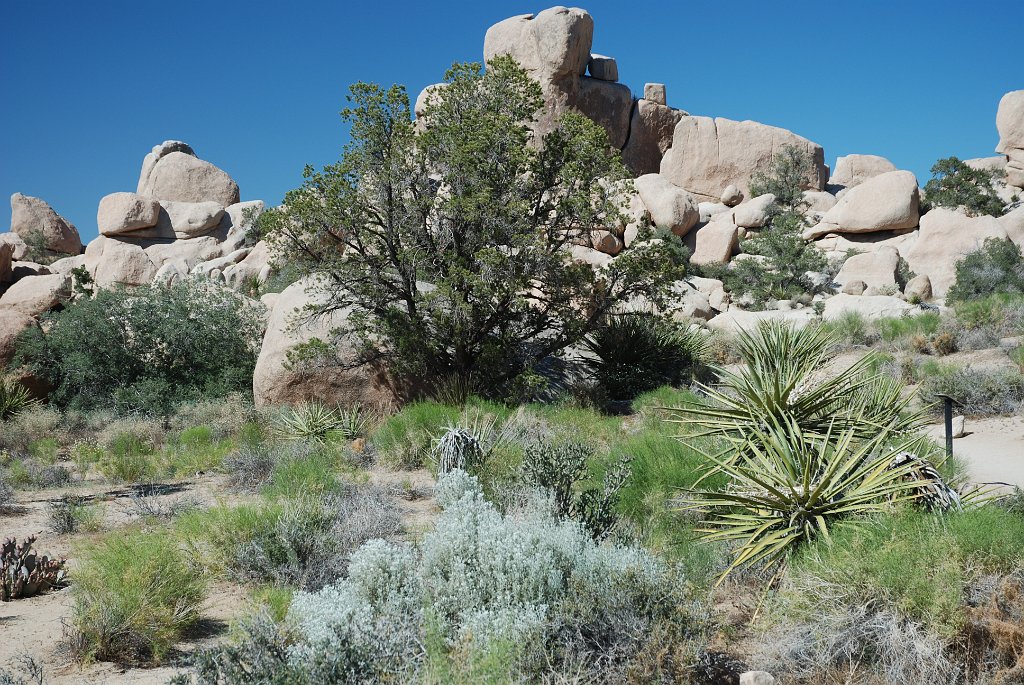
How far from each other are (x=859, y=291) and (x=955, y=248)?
4.54 meters

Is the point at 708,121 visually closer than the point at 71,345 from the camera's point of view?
No

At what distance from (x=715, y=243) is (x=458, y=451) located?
27.1m

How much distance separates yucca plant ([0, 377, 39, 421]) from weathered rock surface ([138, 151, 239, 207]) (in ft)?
98.3

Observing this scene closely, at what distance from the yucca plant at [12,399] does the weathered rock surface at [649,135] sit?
104 ft

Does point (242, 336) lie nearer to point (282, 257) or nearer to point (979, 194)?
point (282, 257)

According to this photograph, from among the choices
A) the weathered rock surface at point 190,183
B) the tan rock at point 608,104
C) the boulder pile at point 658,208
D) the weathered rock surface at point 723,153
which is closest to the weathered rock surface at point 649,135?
the boulder pile at point 658,208

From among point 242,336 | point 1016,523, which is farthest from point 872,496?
point 242,336

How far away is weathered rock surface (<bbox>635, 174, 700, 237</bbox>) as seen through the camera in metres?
33.9

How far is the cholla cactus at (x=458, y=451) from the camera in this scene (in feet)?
26.6

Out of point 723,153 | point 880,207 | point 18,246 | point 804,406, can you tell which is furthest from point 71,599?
point 18,246

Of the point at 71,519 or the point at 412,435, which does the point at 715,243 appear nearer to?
the point at 412,435

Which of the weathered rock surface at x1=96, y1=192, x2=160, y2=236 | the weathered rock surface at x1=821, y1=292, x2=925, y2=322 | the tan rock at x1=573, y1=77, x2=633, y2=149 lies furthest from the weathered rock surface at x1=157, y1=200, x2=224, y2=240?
the weathered rock surface at x1=821, y1=292, x2=925, y2=322

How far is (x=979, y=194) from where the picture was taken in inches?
1305

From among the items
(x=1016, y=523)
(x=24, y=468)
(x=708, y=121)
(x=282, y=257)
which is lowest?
(x=24, y=468)
